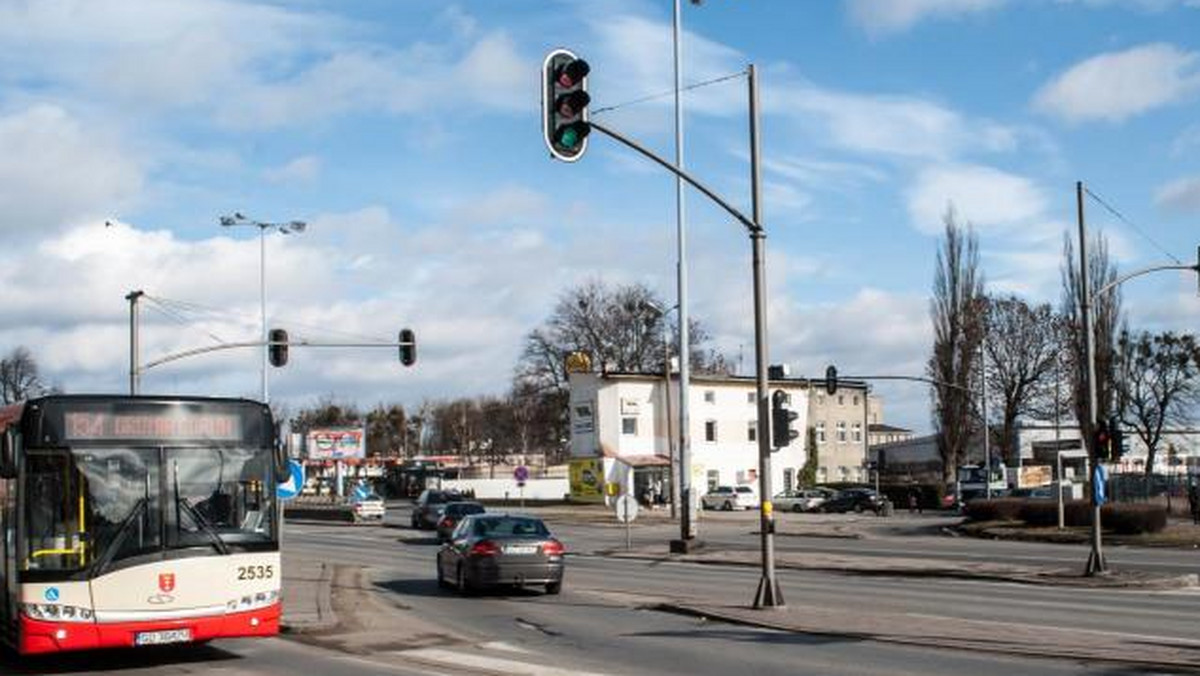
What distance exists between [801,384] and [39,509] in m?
77.4

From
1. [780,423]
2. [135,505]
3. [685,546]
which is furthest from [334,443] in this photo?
[135,505]

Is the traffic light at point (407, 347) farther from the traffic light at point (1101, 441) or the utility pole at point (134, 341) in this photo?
the traffic light at point (1101, 441)

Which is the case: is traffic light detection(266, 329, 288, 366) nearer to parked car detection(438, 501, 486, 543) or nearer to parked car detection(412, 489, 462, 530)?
parked car detection(438, 501, 486, 543)

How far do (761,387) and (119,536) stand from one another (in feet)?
32.3

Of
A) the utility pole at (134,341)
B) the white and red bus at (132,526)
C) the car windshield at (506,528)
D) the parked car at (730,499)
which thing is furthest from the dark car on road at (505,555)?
the parked car at (730,499)

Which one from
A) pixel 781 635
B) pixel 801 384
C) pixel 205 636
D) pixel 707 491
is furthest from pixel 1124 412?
pixel 205 636

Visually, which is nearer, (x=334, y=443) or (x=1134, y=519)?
(x=1134, y=519)

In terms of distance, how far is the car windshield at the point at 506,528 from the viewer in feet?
77.6

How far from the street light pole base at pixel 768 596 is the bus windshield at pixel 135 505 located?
314 inches

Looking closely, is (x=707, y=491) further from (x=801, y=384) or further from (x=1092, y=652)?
(x=1092, y=652)

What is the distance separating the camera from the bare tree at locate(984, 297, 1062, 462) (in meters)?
81.0

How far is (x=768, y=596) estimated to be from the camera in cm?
1938

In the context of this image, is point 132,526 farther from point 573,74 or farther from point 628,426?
point 628,426

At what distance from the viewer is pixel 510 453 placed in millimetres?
138000
